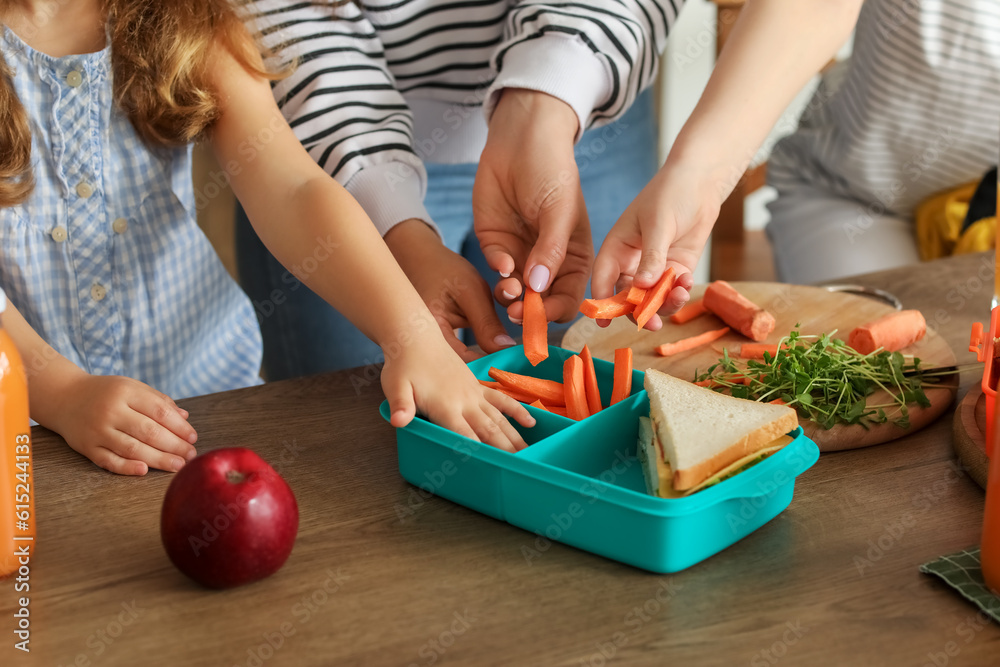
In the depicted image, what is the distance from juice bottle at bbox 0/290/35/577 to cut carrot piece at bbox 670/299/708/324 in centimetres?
92

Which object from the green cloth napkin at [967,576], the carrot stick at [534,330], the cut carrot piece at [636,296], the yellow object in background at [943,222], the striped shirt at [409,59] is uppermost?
the striped shirt at [409,59]

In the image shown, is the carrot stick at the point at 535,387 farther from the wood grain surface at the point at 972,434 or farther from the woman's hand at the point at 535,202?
the wood grain surface at the point at 972,434

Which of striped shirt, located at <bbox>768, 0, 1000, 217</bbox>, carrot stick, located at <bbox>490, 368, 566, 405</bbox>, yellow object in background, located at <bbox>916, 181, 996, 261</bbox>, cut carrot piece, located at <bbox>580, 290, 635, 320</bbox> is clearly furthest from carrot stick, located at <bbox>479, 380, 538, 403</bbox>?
striped shirt, located at <bbox>768, 0, 1000, 217</bbox>

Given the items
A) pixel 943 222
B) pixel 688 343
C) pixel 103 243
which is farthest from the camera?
pixel 943 222

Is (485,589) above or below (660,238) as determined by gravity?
below

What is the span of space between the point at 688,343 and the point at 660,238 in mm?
209

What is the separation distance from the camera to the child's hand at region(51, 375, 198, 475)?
3.32ft

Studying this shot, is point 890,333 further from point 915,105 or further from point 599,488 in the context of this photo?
point 915,105

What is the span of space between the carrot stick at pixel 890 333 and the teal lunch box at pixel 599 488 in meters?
0.42

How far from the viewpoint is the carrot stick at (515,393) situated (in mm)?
1065

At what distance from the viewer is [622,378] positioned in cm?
104

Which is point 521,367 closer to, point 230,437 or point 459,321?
point 459,321

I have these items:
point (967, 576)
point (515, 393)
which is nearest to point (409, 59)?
point (515, 393)

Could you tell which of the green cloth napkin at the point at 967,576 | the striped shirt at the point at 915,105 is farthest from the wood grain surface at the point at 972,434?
the striped shirt at the point at 915,105
